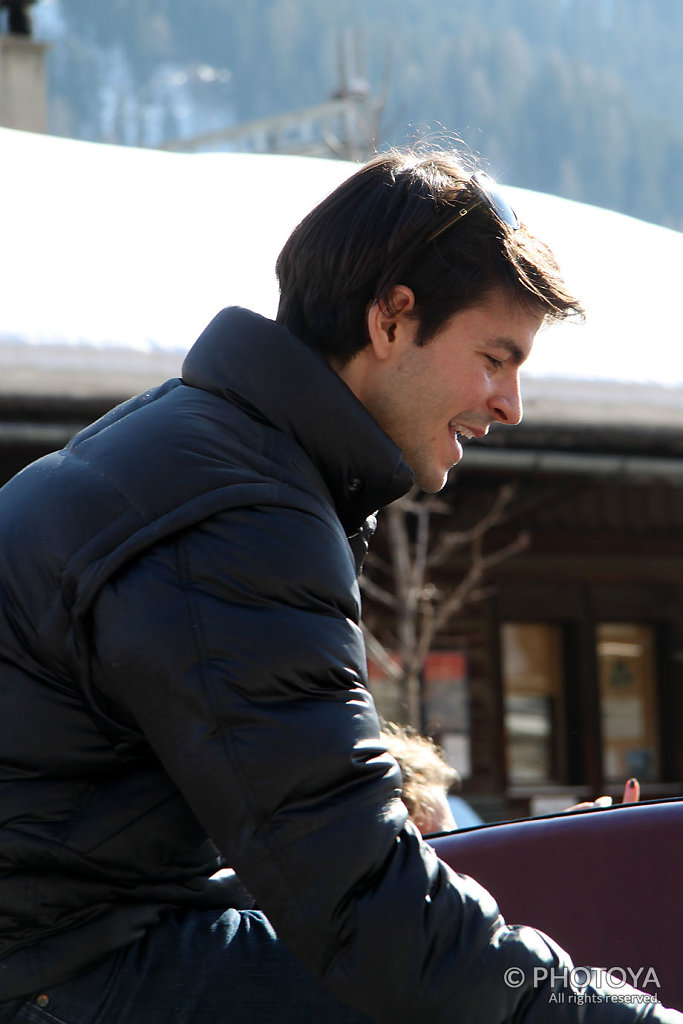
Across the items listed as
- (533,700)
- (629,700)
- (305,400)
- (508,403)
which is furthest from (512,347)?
(629,700)

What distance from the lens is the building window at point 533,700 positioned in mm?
9633

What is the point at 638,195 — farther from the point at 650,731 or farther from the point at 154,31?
the point at 650,731

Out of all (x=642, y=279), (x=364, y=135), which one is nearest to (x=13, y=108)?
(x=364, y=135)

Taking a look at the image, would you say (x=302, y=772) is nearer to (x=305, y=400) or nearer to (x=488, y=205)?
(x=305, y=400)

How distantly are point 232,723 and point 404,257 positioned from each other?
523 mm

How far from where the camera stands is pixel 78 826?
3.96ft

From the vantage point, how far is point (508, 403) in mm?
1489

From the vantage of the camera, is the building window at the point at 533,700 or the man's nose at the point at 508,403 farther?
the building window at the point at 533,700

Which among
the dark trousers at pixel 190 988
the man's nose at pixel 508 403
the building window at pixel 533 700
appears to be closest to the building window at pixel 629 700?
the building window at pixel 533 700

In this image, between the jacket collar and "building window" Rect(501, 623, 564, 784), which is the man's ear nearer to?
the jacket collar

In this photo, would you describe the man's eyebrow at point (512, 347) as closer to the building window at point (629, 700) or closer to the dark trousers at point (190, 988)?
the dark trousers at point (190, 988)

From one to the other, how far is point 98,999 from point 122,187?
6.08 meters

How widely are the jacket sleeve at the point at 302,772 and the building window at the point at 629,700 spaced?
29.3 ft

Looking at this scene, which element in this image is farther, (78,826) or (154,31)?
(154,31)
